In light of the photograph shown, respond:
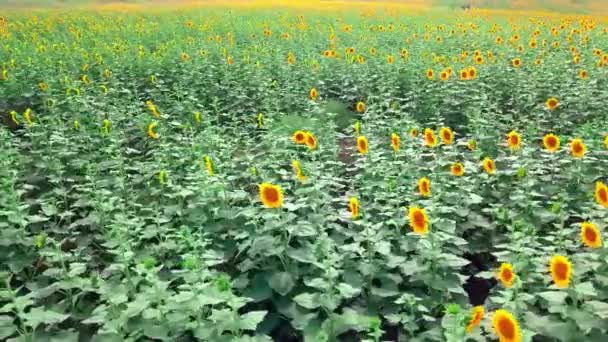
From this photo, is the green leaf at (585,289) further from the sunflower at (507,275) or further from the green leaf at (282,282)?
the green leaf at (282,282)

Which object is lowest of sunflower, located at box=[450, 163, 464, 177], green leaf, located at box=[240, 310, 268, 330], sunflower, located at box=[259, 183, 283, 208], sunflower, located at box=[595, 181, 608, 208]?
green leaf, located at box=[240, 310, 268, 330]

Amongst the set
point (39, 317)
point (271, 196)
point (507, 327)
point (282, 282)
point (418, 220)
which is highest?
point (271, 196)

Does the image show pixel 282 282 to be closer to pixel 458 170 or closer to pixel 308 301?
pixel 308 301

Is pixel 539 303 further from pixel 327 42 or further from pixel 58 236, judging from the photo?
pixel 327 42

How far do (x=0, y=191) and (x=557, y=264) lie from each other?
328 cm

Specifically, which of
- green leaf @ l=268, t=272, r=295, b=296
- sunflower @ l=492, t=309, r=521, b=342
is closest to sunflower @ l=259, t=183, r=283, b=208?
green leaf @ l=268, t=272, r=295, b=296

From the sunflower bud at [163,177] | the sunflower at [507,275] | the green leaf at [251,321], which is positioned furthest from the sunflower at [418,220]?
the sunflower bud at [163,177]

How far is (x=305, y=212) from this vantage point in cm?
363

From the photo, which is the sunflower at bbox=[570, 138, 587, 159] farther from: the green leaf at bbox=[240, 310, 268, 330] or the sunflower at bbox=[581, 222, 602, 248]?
the green leaf at bbox=[240, 310, 268, 330]

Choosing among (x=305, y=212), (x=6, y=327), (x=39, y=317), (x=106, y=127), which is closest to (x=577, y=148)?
(x=305, y=212)

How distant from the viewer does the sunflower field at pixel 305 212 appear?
2.71m

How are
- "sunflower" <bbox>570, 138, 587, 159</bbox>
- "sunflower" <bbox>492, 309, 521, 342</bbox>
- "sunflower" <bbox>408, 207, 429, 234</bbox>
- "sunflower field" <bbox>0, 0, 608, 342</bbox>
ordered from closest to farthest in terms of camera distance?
"sunflower" <bbox>492, 309, 521, 342</bbox>, "sunflower field" <bbox>0, 0, 608, 342</bbox>, "sunflower" <bbox>408, 207, 429, 234</bbox>, "sunflower" <bbox>570, 138, 587, 159</bbox>

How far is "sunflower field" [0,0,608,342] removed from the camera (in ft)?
8.90

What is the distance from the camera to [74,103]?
6074mm
